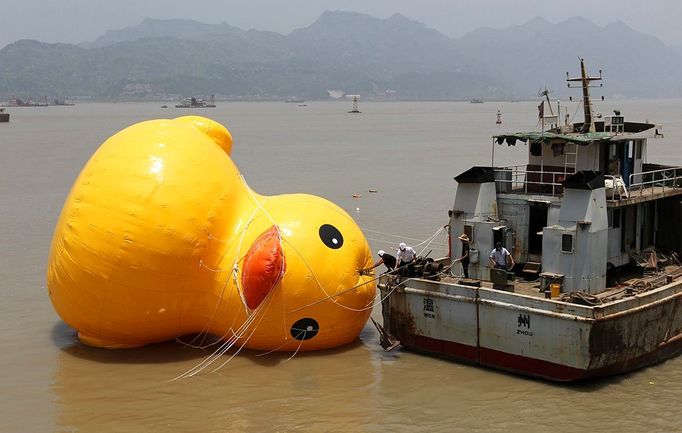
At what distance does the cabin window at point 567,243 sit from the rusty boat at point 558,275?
0.02m

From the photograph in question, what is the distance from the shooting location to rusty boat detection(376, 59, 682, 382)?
14297mm

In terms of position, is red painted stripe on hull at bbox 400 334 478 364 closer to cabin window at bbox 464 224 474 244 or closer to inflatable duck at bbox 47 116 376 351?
inflatable duck at bbox 47 116 376 351

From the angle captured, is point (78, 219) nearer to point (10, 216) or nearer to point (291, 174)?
point (10, 216)

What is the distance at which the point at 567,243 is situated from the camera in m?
15.2

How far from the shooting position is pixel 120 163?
15570mm

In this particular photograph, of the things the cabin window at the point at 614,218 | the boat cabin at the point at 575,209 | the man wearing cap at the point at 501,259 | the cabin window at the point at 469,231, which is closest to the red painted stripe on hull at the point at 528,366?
the boat cabin at the point at 575,209

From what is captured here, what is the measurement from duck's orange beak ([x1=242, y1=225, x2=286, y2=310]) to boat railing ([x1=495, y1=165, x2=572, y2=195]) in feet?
15.8

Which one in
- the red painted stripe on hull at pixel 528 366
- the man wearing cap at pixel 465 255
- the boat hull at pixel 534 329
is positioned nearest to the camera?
the boat hull at pixel 534 329

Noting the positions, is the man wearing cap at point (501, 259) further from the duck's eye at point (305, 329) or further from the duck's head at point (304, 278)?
the duck's eye at point (305, 329)

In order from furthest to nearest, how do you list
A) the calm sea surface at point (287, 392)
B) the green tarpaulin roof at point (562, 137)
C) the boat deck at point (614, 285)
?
the green tarpaulin roof at point (562, 137), the boat deck at point (614, 285), the calm sea surface at point (287, 392)

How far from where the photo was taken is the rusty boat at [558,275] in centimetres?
1430

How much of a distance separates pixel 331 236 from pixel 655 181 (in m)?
6.95

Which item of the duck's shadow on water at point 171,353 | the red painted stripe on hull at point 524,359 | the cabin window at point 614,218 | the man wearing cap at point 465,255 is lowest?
the duck's shadow on water at point 171,353

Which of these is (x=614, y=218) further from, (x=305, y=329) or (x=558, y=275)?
(x=305, y=329)
